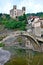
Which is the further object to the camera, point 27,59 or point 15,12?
point 15,12

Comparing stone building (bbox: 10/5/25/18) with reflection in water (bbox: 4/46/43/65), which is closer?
reflection in water (bbox: 4/46/43/65)

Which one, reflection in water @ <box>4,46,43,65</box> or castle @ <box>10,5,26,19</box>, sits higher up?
reflection in water @ <box>4,46,43,65</box>

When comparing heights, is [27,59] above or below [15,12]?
above

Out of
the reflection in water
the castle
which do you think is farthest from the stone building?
the reflection in water

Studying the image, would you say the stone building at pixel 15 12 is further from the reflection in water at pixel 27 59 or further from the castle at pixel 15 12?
the reflection in water at pixel 27 59

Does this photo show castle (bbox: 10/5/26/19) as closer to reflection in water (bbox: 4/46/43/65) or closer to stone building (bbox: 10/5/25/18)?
stone building (bbox: 10/5/25/18)

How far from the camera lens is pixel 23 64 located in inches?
944

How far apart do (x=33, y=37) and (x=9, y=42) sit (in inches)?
611

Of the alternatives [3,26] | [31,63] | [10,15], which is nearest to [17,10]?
[10,15]

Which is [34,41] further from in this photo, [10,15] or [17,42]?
[10,15]

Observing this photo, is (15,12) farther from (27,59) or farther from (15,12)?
(27,59)

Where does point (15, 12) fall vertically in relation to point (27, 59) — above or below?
below

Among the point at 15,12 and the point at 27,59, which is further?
the point at 15,12

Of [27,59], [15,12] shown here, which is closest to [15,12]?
[15,12]
